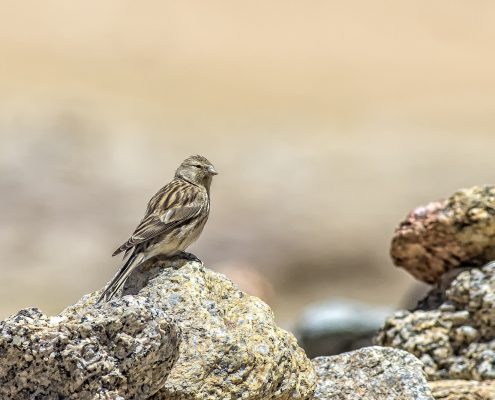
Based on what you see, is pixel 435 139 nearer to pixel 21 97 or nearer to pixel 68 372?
pixel 21 97

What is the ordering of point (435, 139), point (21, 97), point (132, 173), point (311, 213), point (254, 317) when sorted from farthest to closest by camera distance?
1. point (21, 97)
2. point (435, 139)
3. point (132, 173)
4. point (311, 213)
5. point (254, 317)

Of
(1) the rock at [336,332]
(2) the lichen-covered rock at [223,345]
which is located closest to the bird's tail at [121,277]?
(2) the lichen-covered rock at [223,345]

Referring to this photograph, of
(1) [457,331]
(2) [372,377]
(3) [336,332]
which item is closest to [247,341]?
(2) [372,377]

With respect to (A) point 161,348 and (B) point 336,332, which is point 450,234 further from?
(A) point 161,348

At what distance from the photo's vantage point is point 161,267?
21.5 feet

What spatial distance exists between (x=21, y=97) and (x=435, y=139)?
1080 centimetres

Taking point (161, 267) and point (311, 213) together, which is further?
point (311, 213)

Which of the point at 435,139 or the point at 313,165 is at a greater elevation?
the point at 435,139

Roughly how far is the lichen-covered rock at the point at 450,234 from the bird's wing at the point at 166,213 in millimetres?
1370

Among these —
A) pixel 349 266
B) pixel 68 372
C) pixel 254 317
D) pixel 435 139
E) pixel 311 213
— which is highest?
pixel 435 139

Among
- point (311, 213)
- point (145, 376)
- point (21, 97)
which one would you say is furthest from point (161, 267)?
point (21, 97)

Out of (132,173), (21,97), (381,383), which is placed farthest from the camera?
(21,97)

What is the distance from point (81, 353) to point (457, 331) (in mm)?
3297

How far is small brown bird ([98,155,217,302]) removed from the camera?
688cm
